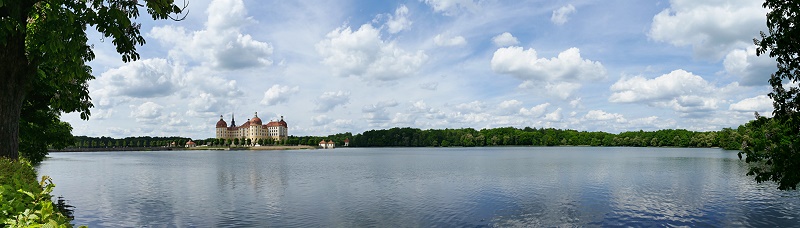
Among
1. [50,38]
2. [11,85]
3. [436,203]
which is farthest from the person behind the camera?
[436,203]

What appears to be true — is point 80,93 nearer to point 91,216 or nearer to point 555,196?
A: point 91,216

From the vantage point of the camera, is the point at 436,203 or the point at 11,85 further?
the point at 436,203

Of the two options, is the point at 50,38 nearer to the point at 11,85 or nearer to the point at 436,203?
the point at 11,85

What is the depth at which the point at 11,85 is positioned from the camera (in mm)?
16812

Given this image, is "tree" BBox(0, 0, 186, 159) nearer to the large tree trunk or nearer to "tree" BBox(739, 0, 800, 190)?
the large tree trunk

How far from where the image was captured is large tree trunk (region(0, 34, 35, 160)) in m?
16.6

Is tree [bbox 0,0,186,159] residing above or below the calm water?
above

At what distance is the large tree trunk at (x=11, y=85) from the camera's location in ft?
54.3

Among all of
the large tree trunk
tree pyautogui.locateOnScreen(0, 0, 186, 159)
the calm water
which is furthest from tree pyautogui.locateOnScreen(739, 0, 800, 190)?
the large tree trunk

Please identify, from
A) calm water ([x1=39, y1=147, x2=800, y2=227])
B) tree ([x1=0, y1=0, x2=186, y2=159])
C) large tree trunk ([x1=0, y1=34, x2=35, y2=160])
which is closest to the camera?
tree ([x1=0, y1=0, x2=186, y2=159])

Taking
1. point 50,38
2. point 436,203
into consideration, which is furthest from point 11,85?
point 436,203

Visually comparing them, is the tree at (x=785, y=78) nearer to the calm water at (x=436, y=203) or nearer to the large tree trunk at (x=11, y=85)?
the calm water at (x=436, y=203)

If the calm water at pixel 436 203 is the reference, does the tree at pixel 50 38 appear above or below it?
above

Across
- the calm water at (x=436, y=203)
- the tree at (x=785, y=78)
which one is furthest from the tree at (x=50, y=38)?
the tree at (x=785, y=78)
